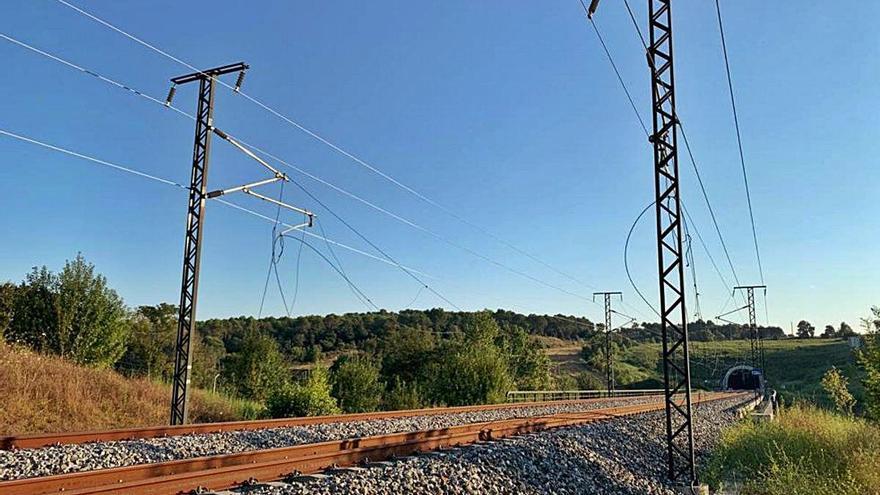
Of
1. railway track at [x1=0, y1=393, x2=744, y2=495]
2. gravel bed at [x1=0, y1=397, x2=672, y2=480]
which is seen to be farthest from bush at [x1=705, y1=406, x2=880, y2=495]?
gravel bed at [x1=0, y1=397, x2=672, y2=480]

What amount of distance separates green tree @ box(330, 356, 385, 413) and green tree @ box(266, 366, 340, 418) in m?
4.60

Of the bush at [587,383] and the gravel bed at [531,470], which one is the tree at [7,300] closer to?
the gravel bed at [531,470]

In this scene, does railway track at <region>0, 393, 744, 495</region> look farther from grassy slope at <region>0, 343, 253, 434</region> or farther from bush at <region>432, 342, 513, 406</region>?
bush at <region>432, 342, 513, 406</region>

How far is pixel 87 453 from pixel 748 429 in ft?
61.4

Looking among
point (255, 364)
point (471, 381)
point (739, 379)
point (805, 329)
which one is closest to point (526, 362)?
point (255, 364)

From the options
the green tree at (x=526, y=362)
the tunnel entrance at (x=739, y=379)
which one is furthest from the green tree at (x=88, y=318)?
the tunnel entrance at (x=739, y=379)

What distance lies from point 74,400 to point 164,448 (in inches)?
331

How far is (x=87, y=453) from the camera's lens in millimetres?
9617

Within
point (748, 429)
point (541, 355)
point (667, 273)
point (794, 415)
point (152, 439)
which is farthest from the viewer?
point (541, 355)

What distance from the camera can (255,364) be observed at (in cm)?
4381

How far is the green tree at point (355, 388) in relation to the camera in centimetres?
2769

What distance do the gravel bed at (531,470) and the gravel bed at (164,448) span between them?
10.5 feet

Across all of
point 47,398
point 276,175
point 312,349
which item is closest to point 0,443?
point 47,398

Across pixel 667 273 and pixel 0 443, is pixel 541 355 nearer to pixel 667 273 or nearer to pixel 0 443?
pixel 667 273
